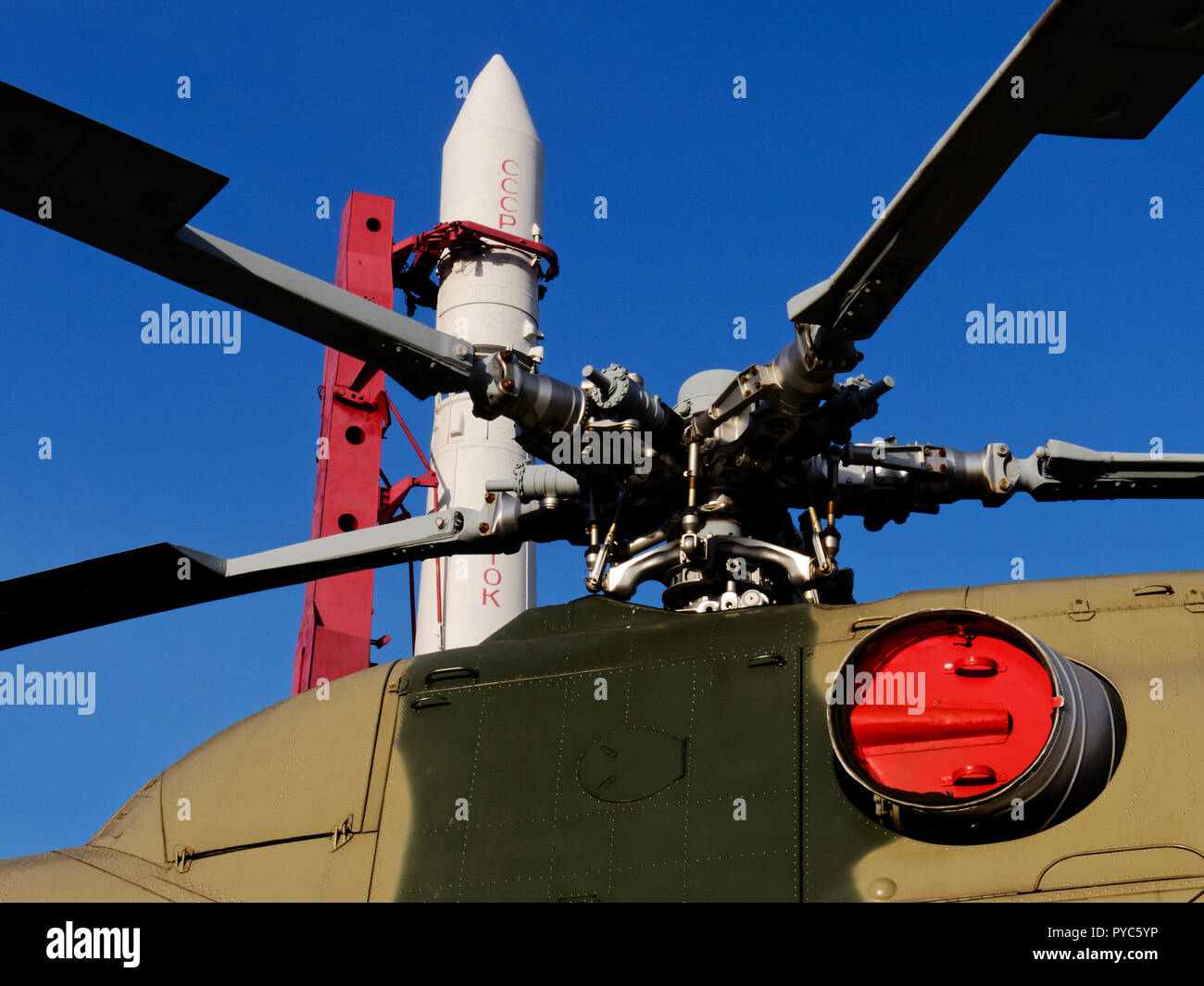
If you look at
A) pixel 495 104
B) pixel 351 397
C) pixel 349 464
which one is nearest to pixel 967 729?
pixel 495 104

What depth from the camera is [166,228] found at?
19.7 ft

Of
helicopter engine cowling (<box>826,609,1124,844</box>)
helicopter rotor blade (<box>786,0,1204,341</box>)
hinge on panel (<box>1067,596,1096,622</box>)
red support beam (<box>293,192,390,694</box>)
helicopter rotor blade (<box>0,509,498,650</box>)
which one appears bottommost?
helicopter engine cowling (<box>826,609,1124,844</box>)

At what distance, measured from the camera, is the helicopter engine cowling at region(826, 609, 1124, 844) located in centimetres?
570

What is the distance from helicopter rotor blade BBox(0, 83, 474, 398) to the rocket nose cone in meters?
15.8

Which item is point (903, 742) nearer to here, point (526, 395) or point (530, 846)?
point (530, 846)

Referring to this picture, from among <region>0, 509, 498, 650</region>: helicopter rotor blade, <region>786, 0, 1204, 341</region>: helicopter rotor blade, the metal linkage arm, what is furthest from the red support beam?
<region>786, 0, 1204, 341</region>: helicopter rotor blade

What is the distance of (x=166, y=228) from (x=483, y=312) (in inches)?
569

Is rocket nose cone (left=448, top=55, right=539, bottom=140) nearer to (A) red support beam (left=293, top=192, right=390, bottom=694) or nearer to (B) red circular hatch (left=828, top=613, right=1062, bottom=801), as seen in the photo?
(A) red support beam (left=293, top=192, right=390, bottom=694)

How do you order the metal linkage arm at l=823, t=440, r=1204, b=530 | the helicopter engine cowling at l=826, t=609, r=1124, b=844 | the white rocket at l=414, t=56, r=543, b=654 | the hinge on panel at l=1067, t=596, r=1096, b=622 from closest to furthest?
the helicopter engine cowling at l=826, t=609, r=1124, b=844, the hinge on panel at l=1067, t=596, r=1096, b=622, the metal linkage arm at l=823, t=440, r=1204, b=530, the white rocket at l=414, t=56, r=543, b=654

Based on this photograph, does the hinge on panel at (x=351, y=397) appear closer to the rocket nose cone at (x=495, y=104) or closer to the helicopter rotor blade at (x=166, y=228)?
the rocket nose cone at (x=495, y=104)

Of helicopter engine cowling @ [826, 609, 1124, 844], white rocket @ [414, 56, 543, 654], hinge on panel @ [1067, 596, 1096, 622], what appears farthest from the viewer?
white rocket @ [414, 56, 543, 654]

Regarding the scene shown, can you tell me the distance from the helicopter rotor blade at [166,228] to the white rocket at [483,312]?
35.0 ft

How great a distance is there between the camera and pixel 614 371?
264 inches

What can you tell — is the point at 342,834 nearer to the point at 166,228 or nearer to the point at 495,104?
the point at 166,228
